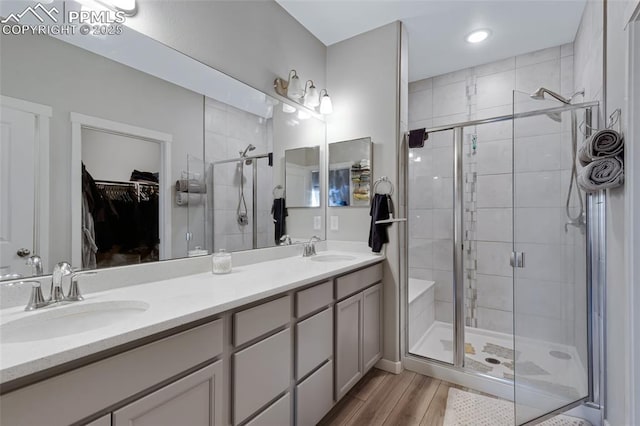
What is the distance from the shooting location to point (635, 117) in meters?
1.19

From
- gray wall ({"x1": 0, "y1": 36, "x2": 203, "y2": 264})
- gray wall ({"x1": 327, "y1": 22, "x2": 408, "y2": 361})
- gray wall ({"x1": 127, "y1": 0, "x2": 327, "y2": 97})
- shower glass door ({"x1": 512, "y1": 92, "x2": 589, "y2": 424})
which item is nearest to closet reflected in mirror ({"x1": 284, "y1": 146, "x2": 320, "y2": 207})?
gray wall ({"x1": 327, "y1": 22, "x2": 408, "y2": 361})

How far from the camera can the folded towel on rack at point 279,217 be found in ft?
7.18

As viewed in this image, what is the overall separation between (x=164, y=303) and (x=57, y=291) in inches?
14.9

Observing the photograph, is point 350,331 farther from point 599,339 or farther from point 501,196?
point 501,196

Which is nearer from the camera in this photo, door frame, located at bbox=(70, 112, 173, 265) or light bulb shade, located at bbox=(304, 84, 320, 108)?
door frame, located at bbox=(70, 112, 173, 265)

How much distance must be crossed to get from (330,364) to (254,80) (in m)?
1.89

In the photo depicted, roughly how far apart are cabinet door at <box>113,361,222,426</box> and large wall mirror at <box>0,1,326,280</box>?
66 centimetres

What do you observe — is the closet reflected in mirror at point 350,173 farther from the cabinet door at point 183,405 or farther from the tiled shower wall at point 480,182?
the cabinet door at point 183,405

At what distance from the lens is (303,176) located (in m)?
2.46

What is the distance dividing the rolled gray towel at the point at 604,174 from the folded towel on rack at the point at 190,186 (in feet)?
6.58

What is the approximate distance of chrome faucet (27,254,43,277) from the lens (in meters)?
Result: 1.06

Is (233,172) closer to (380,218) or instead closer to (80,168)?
(80,168)

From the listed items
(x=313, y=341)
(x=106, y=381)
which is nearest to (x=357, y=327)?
(x=313, y=341)

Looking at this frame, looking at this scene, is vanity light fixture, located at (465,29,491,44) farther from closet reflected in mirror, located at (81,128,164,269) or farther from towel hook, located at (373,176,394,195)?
closet reflected in mirror, located at (81,128,164,269)
